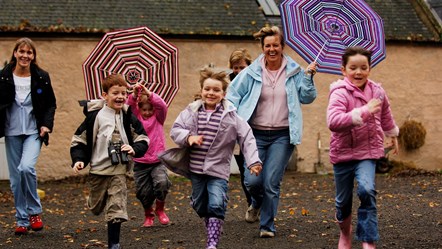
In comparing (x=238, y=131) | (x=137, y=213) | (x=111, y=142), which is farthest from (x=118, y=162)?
(x=137, y=213)

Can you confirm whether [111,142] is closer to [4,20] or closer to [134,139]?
[134,139]

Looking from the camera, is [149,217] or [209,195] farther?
[149,217]

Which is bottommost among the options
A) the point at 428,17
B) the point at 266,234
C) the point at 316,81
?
the point at 266,234

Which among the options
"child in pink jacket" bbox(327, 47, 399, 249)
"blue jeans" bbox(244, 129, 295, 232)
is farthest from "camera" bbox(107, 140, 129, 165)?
"child in pink jacket" bbox(327, 47, 399, 249)

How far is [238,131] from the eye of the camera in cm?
767

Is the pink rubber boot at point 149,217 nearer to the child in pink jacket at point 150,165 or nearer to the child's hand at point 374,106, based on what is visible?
the child in pink jacket at point 150,165

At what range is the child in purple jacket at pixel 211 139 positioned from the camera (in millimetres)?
7574

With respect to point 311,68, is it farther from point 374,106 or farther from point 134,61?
point 134,61

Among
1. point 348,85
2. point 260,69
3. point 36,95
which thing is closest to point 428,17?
point 260,69

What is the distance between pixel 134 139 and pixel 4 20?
36.6ft

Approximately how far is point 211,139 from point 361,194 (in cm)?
138

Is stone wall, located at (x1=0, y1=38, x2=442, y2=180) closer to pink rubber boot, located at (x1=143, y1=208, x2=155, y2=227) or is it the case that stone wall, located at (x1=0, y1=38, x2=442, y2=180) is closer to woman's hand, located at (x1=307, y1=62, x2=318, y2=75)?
pink rubber boot, located at (x1=143, y1=208, x2=155, y2=227)

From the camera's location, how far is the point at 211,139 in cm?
761

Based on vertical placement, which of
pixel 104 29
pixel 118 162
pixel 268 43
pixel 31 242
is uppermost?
pixel 104 29
